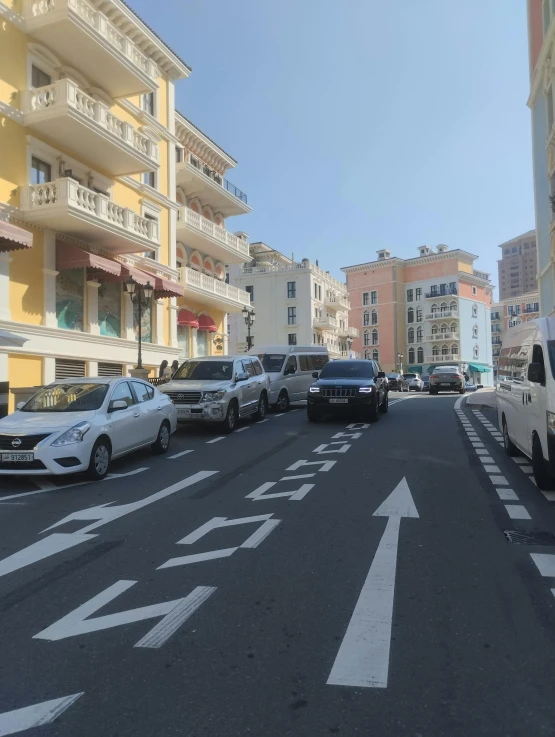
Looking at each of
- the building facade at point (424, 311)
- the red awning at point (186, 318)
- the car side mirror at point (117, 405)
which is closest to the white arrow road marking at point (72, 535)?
the car side mirror at point (117, 405)

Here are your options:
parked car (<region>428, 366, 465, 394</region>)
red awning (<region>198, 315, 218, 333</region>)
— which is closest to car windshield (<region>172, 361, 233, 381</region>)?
red awning (<region>198, 315, 218, 333</region>)

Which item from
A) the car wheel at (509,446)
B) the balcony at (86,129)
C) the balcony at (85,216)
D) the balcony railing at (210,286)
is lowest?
the car wheel at (509,446)

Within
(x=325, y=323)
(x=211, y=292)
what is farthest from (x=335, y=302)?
(x=211, y=292)

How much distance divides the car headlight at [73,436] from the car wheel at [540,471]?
621cm

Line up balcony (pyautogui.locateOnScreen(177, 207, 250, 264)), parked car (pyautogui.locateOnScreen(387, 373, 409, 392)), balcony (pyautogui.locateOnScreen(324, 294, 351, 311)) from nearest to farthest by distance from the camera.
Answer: balcony (pyautogui.locateOnScreen(177, 207, 250, 264)) → parked car (pyautogui.locateOnScreen(387, 373, 409, 392)) → balcony (pyautogui.locateOnScreen(324, 294, 351, 311))

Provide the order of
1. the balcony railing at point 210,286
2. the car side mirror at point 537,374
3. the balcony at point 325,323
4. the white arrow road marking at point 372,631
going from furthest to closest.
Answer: the balcony at point 325,323
the balcony railing at point 210,286
the car side mirror at point 537,374
the white arrow road marking at point 372,631

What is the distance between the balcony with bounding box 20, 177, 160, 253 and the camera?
17500mm

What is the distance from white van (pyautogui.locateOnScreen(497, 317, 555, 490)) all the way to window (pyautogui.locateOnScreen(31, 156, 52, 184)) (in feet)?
49.7

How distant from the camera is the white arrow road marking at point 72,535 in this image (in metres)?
5.22

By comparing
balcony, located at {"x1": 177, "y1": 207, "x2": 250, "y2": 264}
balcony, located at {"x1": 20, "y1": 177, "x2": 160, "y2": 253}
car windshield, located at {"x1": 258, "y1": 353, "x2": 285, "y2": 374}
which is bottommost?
car windshield, located at {"x1": 258, "y1": 353, "x2": 285, "y2": 374}

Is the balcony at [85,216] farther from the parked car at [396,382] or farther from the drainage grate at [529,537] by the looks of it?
the parked car at [396,382]

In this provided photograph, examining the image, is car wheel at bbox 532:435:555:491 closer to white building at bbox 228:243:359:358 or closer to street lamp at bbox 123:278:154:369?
street lamp at bbox 123:278:154:369

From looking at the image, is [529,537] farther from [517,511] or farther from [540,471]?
[540,471]

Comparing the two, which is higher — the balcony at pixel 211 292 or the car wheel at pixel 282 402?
the balcony at pixel 211 292
